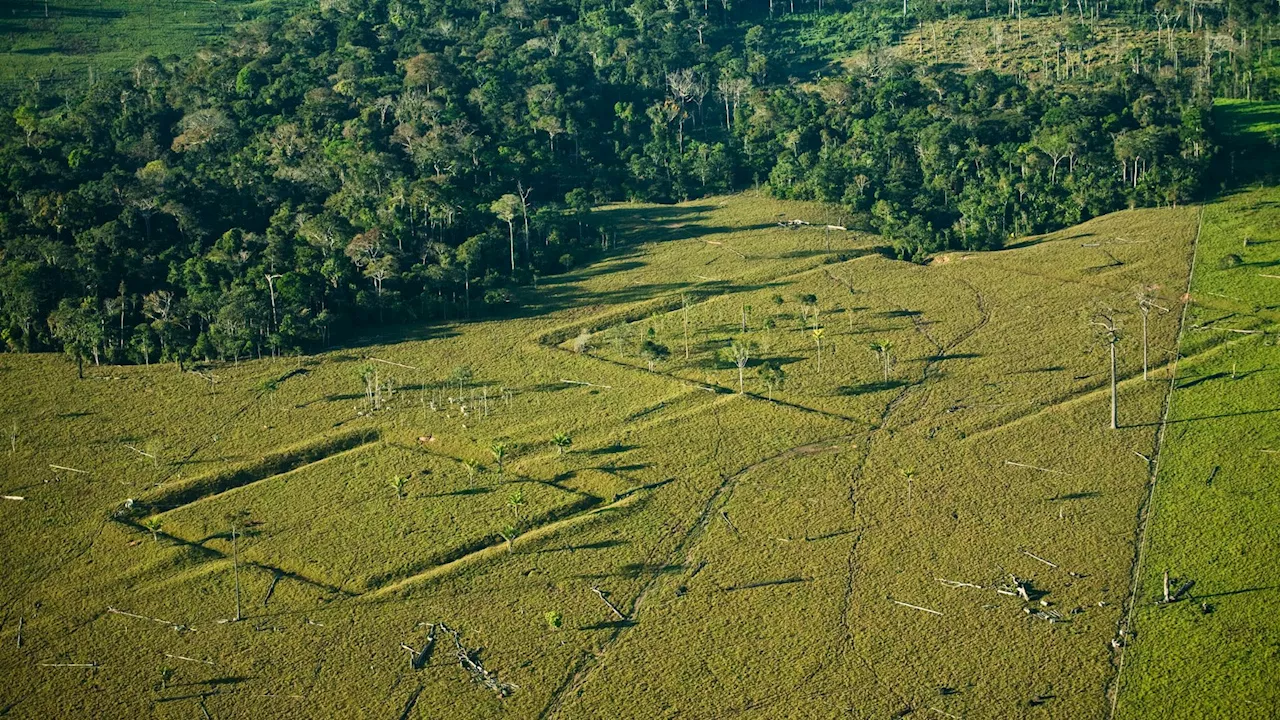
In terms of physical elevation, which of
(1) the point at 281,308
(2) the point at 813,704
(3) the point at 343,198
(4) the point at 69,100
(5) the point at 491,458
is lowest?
(2) the point at 813,704

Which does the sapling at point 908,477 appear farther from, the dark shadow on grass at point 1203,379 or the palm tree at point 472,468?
the palm tree at point 472,468

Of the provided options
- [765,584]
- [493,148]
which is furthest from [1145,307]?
[493,148]

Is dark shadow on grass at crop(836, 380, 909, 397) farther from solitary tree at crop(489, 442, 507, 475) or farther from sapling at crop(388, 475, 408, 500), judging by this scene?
sapling at crop(388, 475, 408, 500)

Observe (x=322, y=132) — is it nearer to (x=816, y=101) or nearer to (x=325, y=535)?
(x=816, y=101)

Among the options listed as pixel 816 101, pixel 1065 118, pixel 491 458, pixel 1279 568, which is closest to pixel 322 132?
pixel 816 101

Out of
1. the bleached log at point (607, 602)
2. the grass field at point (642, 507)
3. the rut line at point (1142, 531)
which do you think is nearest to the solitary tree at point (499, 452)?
the grass field at point (642, 507)

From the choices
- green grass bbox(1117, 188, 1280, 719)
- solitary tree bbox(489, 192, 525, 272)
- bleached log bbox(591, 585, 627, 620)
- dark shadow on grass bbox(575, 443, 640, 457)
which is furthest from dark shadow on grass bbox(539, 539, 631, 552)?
solitary tree bbox(489, 192, 525, 272)
